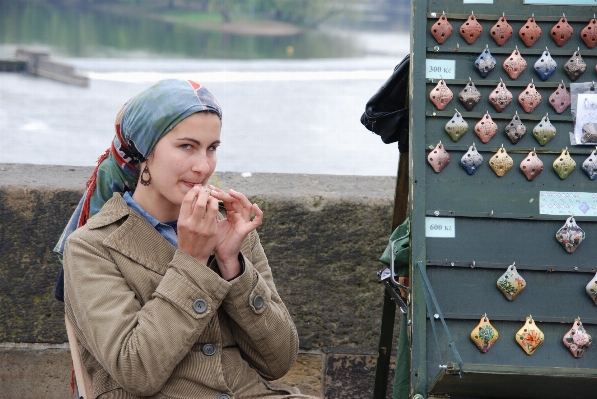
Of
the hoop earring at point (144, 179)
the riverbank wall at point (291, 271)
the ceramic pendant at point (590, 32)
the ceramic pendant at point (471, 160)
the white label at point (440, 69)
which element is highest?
the ceramic pendant at point (590, 32)

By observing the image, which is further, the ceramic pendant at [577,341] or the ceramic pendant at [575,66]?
the ceramic pendant at [575,66]

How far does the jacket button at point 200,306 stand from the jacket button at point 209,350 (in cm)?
17

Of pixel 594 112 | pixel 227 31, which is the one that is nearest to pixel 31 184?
pixel 594 112

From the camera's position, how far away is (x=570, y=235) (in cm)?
210

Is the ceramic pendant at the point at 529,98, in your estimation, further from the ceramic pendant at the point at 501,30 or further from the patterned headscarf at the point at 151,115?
the patterned headscarf at the point at 151,115

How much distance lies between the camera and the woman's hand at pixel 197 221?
1923mm

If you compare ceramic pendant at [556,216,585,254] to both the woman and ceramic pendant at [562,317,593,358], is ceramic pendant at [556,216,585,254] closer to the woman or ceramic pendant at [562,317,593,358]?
ceramic pendant at [562,317,593,358]

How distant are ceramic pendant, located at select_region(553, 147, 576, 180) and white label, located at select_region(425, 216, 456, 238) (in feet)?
1.07

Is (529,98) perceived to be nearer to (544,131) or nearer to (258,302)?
(544,131)

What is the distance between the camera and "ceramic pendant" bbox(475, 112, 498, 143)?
2.16 metres

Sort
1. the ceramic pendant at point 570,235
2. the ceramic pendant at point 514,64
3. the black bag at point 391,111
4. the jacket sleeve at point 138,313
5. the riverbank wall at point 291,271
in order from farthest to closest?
the riverbank wall at point 291,271, the black bag at point 391,111, the ceramic pendant at point 514,64, the ceramic pendant at point 570,235, the jacket sleeve at point 138,313

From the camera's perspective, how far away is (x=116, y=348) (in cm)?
187

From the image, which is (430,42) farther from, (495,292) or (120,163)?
(120,163)

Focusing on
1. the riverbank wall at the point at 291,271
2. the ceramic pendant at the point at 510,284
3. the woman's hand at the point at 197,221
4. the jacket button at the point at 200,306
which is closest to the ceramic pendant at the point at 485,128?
the ceramic pendant at the point at 510,284
